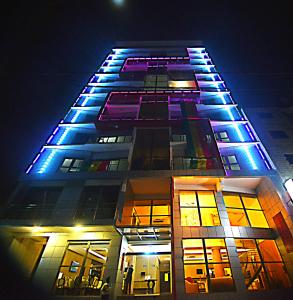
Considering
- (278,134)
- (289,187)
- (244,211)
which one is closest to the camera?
(289,187)

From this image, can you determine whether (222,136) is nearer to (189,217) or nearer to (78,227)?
(189,217)

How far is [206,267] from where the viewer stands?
37.7ft

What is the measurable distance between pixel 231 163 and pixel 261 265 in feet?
25.9

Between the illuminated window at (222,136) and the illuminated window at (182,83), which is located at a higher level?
the illuminated window at (182,83)

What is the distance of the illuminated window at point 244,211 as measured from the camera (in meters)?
14.2

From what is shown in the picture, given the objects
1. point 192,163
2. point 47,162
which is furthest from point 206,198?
point 47,162

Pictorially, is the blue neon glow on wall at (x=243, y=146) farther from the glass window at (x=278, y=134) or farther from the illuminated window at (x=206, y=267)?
the illuminated window at (x=206, y=267)

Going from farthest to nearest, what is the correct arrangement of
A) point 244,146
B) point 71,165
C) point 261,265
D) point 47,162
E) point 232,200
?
point 244,146, point 71,165, point 47,162, point 232,200, point 261,265

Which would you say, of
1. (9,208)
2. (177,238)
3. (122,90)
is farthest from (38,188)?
(122,90)

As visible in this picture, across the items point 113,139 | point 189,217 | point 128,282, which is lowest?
point 128,282

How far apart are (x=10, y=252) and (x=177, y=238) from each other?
10353mm

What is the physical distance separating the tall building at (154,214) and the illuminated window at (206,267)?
0.20 feet

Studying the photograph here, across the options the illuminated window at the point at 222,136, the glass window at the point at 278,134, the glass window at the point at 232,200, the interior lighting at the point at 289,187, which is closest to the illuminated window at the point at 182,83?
the illuminated window at the point at 222,136

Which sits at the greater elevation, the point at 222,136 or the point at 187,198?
the point at 222,136
